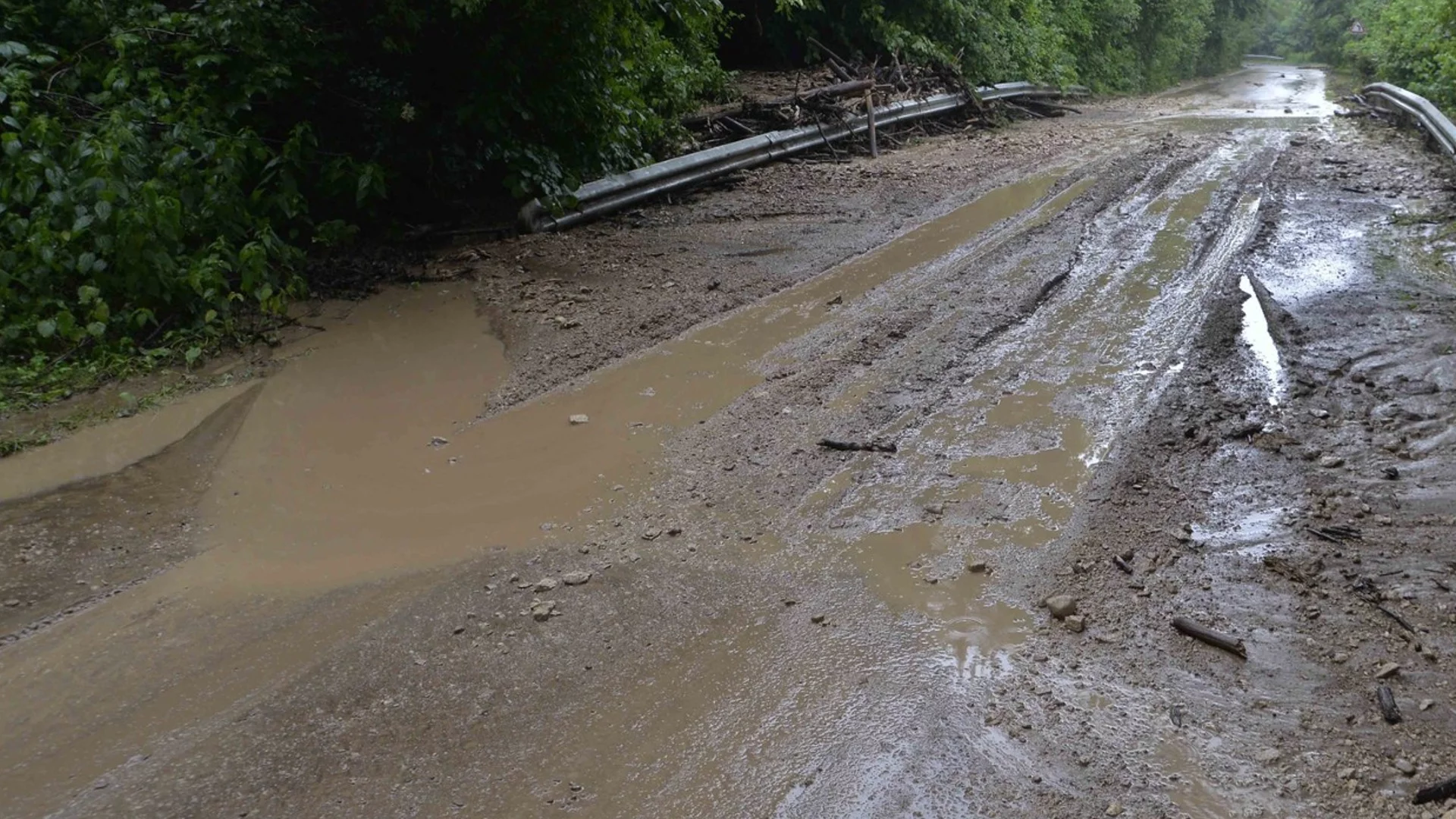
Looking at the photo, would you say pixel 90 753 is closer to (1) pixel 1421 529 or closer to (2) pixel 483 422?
(2) pixel 483 422

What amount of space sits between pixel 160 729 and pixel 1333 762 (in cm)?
367

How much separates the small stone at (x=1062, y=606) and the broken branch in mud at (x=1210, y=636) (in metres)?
0.35

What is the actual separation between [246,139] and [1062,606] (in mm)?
6978

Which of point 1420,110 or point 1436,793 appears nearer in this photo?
point 1436,793

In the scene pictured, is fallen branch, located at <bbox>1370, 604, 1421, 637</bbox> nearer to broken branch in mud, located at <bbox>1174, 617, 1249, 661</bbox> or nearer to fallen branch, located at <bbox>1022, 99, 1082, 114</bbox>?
broken branch in mud, located at <bbox>1174, 617, 1249, 661</bbox>

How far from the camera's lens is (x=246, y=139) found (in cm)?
753

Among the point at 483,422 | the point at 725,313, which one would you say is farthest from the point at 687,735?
the point at 725,313

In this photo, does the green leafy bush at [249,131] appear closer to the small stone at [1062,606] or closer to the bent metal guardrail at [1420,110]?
the small stone at [1062,606]

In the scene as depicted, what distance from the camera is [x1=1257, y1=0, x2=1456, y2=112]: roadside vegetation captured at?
14.7 metres

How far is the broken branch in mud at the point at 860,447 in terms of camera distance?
4.91 m

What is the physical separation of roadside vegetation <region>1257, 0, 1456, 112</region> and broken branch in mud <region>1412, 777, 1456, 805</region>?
1460 cm

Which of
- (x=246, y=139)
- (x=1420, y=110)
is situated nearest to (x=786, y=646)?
(x=246, y=139)

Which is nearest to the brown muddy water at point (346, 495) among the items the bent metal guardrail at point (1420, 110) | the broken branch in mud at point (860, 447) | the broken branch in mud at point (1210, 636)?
the broken branch in mud at point (860, 447)

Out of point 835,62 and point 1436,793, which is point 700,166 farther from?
point 1436,793
